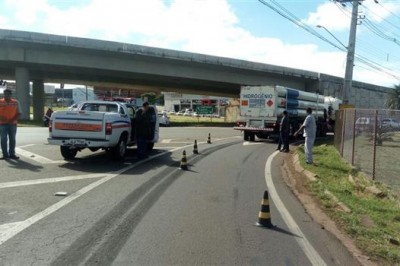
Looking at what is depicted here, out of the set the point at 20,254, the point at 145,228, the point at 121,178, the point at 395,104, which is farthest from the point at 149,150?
the point at 395,104

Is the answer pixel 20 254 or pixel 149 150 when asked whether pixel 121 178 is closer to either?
pixel 20 254

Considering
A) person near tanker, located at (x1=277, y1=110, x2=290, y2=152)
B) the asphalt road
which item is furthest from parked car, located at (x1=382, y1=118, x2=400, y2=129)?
Result: the asphalt road

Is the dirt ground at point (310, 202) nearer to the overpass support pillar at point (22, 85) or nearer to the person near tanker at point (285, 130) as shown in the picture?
the person near tanker at point (285, 130)

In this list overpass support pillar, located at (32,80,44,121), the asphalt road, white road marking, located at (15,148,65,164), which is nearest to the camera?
the asphalt road

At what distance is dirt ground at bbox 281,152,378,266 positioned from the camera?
6285 mm

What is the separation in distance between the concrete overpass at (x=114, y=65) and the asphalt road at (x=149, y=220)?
31592 millimetres

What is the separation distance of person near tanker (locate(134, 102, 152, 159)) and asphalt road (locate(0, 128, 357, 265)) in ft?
7.25

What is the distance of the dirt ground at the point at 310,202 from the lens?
20.6ft

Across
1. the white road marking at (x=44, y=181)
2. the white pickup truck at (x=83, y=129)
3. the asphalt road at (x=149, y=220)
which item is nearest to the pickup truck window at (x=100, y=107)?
the white pickup truck at (x=83, y=129)

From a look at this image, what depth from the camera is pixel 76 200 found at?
8.55 metres

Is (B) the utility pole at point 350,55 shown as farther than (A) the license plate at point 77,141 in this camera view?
Yes

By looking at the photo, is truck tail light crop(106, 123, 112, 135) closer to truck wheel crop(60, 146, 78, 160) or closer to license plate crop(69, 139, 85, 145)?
license plate crop(69, 139, 85, 145)

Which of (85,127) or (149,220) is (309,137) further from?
(149,220)

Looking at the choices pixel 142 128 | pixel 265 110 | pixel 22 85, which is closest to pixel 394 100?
pixel 22 85
